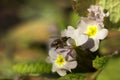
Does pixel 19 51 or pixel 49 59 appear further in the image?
pixel 19 51

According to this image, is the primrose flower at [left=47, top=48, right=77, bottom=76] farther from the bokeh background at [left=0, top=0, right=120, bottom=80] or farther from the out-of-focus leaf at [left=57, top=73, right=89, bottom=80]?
the bokeh background at [left=0, top=0, right=120, bottom=80]

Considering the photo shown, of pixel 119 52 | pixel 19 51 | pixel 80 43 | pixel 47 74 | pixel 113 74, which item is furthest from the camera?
pixel 19 51

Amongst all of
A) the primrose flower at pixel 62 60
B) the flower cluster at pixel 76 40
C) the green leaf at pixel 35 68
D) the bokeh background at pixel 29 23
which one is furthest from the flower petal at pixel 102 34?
the bokeh background at pixel 29 23

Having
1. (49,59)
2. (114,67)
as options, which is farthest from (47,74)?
(114,67)

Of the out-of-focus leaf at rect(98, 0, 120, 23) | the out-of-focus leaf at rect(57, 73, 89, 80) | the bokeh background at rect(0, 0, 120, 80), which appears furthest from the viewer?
the bokeh background at rect(0, 0, 120, 80)

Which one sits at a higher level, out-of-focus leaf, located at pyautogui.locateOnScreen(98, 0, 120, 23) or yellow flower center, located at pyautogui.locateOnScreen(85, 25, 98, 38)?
out-of-focus leaf, located at pyautogui.locateOnScreen(98, 0, 120, 23)

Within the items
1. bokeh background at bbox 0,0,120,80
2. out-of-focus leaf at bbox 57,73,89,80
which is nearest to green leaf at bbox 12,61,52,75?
out-of-focus leaf at bbox 57,73,89,80

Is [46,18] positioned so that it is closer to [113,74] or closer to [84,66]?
[84,66]
